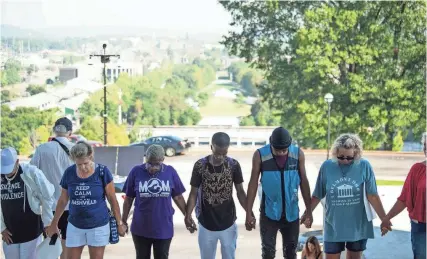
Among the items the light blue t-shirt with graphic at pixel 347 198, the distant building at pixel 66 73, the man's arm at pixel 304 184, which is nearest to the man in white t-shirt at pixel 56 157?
the man's arm at pixel 304 184

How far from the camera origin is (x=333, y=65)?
120ft

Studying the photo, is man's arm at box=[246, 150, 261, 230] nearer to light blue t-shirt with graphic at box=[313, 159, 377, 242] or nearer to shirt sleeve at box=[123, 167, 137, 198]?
light blue t-shirt with graphic at box=[313, 159, 377, 242]

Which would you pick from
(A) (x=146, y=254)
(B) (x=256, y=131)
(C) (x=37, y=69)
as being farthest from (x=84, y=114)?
(A) (x=146, y=254)

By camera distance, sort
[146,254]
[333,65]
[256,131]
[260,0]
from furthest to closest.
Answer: [256,131] → [260,0] → [333,65] → [146,254]

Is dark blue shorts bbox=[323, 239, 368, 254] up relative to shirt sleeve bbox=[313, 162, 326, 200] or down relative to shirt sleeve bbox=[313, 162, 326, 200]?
down

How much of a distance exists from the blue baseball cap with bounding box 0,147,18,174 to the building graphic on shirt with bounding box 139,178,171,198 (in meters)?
1.11

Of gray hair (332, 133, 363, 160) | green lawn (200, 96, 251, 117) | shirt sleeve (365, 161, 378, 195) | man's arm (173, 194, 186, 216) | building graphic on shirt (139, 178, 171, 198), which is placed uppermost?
gray hair (332, 133, 363, 160)

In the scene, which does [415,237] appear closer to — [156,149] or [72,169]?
[156,149]

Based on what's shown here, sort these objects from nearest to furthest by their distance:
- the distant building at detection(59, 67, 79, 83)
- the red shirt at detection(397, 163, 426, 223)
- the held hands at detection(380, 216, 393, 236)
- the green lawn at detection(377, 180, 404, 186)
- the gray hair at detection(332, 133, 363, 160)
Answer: the red shirt at detection(397, 163, 426, 223), the gray hair at detection(332, 133, 363, 160), the held hands at detection(380, 216, 393, 236), the green lawn at detection(377, 180, 404, 186), the distant building at detection(59, 67, 79, 83)

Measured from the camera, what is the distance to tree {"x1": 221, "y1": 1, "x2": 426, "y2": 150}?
121 feet

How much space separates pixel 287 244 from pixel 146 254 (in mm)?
1279

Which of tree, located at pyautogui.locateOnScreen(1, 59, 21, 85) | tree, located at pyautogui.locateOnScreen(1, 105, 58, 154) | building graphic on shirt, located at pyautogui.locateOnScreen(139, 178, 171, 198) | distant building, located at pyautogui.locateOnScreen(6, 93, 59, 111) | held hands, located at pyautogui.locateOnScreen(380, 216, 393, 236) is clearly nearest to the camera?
building graphic on shirt, located at pyautogui.locateOnScreen(139, 178, 171, 198)

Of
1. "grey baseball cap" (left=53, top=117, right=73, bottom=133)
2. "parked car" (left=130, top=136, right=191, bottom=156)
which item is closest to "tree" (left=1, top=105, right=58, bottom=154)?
"parked car" (left=130, top=136, right=191, bottom=156)

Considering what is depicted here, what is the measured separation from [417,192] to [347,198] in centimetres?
59
